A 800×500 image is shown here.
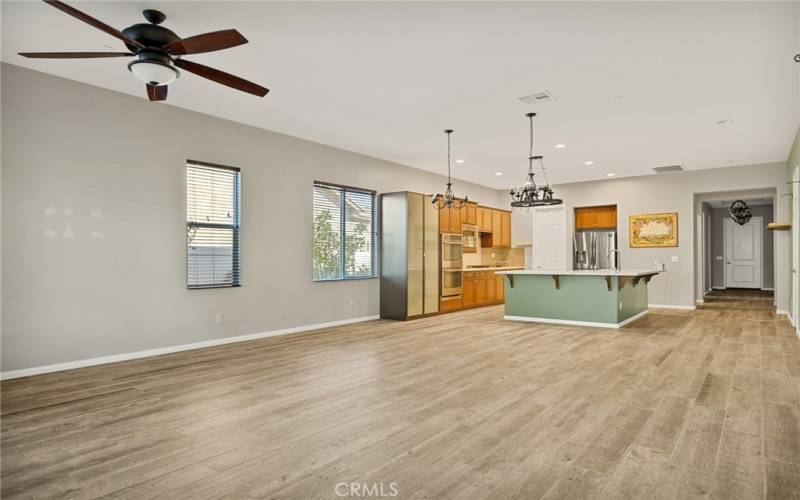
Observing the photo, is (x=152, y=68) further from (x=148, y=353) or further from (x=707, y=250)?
(x=707, y=250)

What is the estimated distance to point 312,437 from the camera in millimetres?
2832

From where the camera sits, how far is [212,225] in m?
5.85

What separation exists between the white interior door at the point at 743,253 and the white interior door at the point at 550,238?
284 inches

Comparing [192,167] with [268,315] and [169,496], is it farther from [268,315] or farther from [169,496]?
[169,496]

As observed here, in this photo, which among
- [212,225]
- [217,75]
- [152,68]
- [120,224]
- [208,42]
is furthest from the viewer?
[212,225]

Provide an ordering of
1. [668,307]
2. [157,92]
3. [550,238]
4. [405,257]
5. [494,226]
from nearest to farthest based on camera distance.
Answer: [157,92]
[405,257]
[668,307]
[494,226]
[550,238]

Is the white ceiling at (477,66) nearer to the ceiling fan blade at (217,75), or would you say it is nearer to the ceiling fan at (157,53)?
the ceiling fan at (157,53)

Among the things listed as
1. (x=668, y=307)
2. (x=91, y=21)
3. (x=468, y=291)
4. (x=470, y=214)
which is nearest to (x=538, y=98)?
(x=91, y=21)

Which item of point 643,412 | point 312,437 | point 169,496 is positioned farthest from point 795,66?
point 169,496

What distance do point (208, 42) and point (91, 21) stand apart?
2.11 ft

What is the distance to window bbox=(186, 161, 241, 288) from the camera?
18.6ft

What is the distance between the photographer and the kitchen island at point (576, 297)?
6.94 meters

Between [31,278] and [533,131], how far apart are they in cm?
622

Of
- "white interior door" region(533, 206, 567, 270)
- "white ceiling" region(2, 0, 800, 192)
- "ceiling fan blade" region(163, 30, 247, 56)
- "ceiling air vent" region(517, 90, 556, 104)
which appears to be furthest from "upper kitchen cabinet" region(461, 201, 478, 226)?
"ceiling fan blade" region(163, 30, 247, 56)
